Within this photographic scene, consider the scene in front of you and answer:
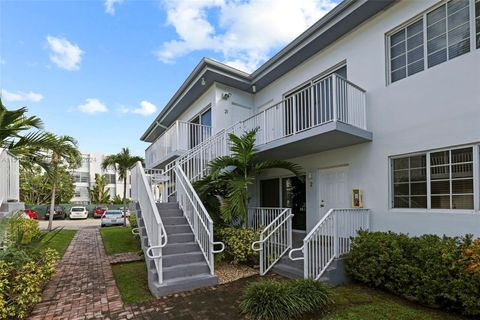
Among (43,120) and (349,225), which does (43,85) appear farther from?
(349,225)

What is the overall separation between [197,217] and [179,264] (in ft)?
3.89

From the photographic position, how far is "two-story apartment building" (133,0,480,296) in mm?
5891

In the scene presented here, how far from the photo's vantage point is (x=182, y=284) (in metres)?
5.84

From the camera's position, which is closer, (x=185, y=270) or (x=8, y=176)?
(x=185, y=270)

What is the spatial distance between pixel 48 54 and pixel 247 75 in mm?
7699

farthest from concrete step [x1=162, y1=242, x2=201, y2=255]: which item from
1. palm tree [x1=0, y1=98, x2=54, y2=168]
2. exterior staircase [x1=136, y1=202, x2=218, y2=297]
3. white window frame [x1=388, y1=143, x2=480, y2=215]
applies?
white window frame [x1=388, y1=143, x2=480, y2=215]

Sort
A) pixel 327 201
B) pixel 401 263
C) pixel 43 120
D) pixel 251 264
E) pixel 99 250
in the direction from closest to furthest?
pixel 401 263 → pixel 43 120 → pixel 251 264 → pixel 327 201 → pixel 99 250

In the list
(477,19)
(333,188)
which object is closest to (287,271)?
(333,188)

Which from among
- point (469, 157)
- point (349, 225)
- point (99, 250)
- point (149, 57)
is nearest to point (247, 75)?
point (149, 57)

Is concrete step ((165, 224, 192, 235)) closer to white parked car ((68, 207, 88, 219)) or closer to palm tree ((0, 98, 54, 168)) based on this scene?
palm tree ((0, 98, 54, 168))

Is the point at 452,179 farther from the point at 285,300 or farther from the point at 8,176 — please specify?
the point at 8,176

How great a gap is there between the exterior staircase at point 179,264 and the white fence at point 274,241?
1412mm

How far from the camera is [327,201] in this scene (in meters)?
8.83

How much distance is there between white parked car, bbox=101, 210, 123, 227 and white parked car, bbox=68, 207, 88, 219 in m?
10.8
